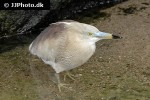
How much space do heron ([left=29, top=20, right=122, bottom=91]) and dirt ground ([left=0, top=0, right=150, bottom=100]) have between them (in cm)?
42

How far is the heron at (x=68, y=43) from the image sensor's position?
376cm

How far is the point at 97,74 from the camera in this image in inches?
189

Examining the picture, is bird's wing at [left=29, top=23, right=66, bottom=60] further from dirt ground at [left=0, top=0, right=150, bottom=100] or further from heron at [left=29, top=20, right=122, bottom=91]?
dirt ground at [left=0, top=0, right=150, bottom=100]

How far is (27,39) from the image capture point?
5.84 metres

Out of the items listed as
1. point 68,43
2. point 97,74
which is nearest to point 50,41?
point 68,43

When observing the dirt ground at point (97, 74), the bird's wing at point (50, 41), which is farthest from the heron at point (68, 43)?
the dirt ground at point (97, 74)

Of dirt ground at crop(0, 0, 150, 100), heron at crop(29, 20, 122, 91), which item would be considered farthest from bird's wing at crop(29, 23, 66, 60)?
dirt ground at crop(0, 0, 150, 100)

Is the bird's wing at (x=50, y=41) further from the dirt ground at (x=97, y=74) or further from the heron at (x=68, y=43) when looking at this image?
the dirt ground at (x=97, y=74)

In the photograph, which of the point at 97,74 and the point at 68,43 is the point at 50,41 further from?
the point at 97,74

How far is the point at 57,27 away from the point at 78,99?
770 mm

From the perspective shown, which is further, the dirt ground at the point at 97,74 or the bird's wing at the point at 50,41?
the dirt ground at the point at 97,74

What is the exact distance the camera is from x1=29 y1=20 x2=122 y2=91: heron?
12.3ft

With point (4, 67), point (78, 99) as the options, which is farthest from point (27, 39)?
point (78, 99)

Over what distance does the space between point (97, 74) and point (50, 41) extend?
36.1 inches
